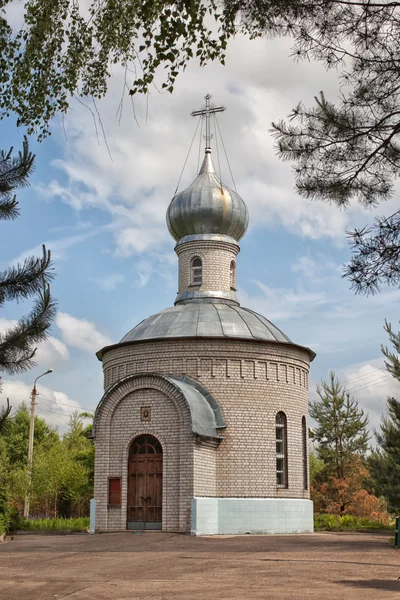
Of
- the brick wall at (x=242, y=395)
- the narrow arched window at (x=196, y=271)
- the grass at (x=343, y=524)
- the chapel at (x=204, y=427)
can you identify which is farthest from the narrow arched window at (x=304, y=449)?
the narrow arched window at (x=196, y=271)

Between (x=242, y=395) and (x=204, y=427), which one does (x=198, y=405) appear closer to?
(x=204, y=427)

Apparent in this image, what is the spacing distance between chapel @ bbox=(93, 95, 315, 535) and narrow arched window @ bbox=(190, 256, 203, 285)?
114 cm

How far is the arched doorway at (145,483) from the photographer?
2036 centimetres

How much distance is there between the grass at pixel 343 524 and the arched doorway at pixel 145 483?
8370mm

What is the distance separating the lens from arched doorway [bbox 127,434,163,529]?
20359 mm

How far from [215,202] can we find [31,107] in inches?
703

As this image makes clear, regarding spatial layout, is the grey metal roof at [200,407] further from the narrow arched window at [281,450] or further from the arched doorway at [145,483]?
the narrow arched window at [281,450]

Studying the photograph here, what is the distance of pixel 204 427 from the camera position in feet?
67.0

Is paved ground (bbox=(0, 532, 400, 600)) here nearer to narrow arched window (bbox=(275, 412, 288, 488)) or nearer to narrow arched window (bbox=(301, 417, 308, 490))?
narrow arched window (bbox=(275, 412, 288, 488))

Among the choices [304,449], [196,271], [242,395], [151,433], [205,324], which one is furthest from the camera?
[196,271]

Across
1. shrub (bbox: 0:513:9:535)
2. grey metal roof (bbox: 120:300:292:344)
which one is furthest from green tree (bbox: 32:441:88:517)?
shrub (bbox: 0:513:9:535)

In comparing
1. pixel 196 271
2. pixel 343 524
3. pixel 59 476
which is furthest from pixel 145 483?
pixel 59 476

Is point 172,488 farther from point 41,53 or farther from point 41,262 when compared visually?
point 41,53

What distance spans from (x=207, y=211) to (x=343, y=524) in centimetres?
1288
